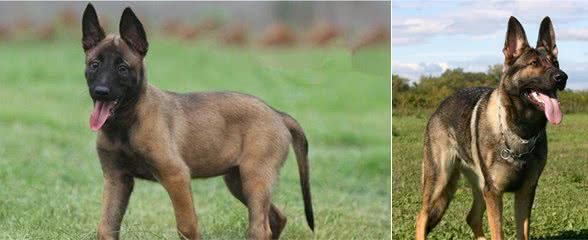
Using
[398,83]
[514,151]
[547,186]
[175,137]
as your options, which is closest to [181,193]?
[175,137]

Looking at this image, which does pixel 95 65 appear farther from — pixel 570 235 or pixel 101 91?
pixel 570 235

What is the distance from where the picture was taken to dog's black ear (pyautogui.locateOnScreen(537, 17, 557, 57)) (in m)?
6.98

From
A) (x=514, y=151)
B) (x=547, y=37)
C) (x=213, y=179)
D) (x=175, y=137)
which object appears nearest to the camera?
(x=175, y=137)

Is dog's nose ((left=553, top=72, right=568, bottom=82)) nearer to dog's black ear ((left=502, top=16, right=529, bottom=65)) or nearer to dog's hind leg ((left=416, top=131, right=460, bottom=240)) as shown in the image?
dog's black ear ((left=502, top=16, right=529, bottom=65))

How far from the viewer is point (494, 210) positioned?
7.04m

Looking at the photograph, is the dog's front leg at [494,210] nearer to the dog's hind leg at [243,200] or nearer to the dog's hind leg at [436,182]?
the dog's hind leg at [436,182]

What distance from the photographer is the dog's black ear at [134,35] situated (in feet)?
21.5

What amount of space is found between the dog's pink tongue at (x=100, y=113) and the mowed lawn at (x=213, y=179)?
1.00 m

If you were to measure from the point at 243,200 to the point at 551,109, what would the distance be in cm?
198

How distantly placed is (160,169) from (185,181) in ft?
0.57

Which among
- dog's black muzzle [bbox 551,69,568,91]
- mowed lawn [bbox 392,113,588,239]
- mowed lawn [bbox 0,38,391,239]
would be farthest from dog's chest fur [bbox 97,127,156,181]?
dog's black muzzle [bbox 551,69,568,91]

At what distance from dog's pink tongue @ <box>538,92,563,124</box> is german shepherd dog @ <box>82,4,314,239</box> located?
157cm

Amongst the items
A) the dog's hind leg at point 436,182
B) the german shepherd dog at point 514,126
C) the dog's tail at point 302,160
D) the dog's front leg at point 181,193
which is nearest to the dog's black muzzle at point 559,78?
the german shepherd dog at point 514,126

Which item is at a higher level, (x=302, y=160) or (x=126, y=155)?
(x=126, y=155)
